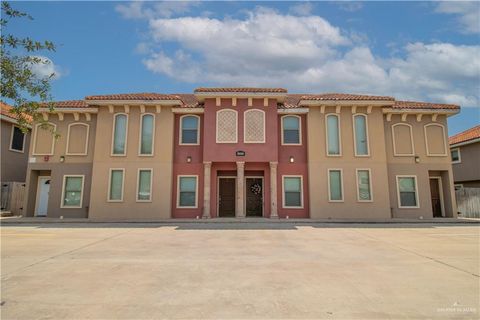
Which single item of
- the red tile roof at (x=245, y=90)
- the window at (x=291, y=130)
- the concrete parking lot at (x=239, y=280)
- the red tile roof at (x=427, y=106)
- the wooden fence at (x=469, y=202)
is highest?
the red tile roof at (x=245, y=90)

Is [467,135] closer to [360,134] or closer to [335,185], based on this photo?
[360,134]

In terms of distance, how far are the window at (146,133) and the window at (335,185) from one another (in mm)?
10684

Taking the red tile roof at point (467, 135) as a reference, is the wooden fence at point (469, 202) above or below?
below

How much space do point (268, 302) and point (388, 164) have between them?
16.3m

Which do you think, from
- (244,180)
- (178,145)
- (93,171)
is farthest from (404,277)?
(93,171)

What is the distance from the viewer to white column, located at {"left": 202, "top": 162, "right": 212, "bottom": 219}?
54.5 feet

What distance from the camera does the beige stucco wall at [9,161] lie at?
19.6m

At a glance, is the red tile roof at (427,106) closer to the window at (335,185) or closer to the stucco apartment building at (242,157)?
the stucco apartment building at (242,157)

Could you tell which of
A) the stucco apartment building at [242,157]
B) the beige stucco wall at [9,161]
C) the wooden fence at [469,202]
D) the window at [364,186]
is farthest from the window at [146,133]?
the wooden fence at [469,202]

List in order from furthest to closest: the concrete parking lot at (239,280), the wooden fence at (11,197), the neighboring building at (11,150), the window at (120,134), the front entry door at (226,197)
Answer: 1. the neighboring building at (11,150)
2. the wooden fence at (11,197)
3. the front entry door at (226,197)
4. the window at (120,134)
5. the concrete parking lot at (239,280)

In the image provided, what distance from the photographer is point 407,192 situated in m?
17.8

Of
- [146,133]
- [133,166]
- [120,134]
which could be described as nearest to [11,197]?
[120,134]

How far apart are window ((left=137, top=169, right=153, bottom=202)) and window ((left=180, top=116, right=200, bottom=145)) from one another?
2.78 metres

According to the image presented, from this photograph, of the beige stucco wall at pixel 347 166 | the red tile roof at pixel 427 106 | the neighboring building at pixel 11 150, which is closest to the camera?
the beige stucco wall at pixel 347 166
